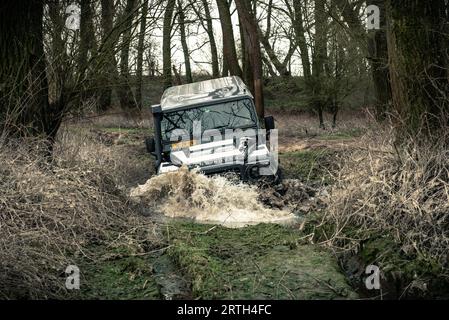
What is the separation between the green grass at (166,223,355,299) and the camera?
22.5 ft

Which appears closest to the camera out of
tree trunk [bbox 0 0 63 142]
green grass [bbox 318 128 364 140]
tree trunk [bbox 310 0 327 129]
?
tree trunk [bbox 0 0 63 142]

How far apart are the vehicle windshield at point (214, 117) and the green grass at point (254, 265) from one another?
3.36 meters

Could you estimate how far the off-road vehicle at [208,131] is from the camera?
484 inches

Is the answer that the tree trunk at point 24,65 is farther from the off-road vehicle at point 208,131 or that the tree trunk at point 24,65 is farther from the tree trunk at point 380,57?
the tree trunk at point 380,57

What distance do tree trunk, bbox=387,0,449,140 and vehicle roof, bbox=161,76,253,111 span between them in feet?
14.0

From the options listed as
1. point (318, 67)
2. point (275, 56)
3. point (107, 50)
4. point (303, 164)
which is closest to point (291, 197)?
point (107, 50)

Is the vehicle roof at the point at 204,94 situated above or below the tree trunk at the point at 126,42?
below

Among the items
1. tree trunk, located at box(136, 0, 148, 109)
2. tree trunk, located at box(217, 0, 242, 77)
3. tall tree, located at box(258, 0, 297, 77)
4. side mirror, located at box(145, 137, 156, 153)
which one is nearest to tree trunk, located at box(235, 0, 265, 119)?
tree trunk, located at box(217, 0, 242, 77)

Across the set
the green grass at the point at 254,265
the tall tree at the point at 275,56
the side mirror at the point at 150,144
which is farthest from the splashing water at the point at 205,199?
the tall tree at the point at 275,56

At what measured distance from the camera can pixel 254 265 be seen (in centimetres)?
771

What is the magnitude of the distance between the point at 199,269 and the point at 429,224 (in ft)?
8.54

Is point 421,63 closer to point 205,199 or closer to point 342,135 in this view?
point 205,199

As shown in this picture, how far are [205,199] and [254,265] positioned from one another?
3.90 m

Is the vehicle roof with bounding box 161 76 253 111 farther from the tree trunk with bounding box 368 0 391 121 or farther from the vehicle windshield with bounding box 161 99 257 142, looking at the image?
the tree trunk with bounding box 368 0 391 121
